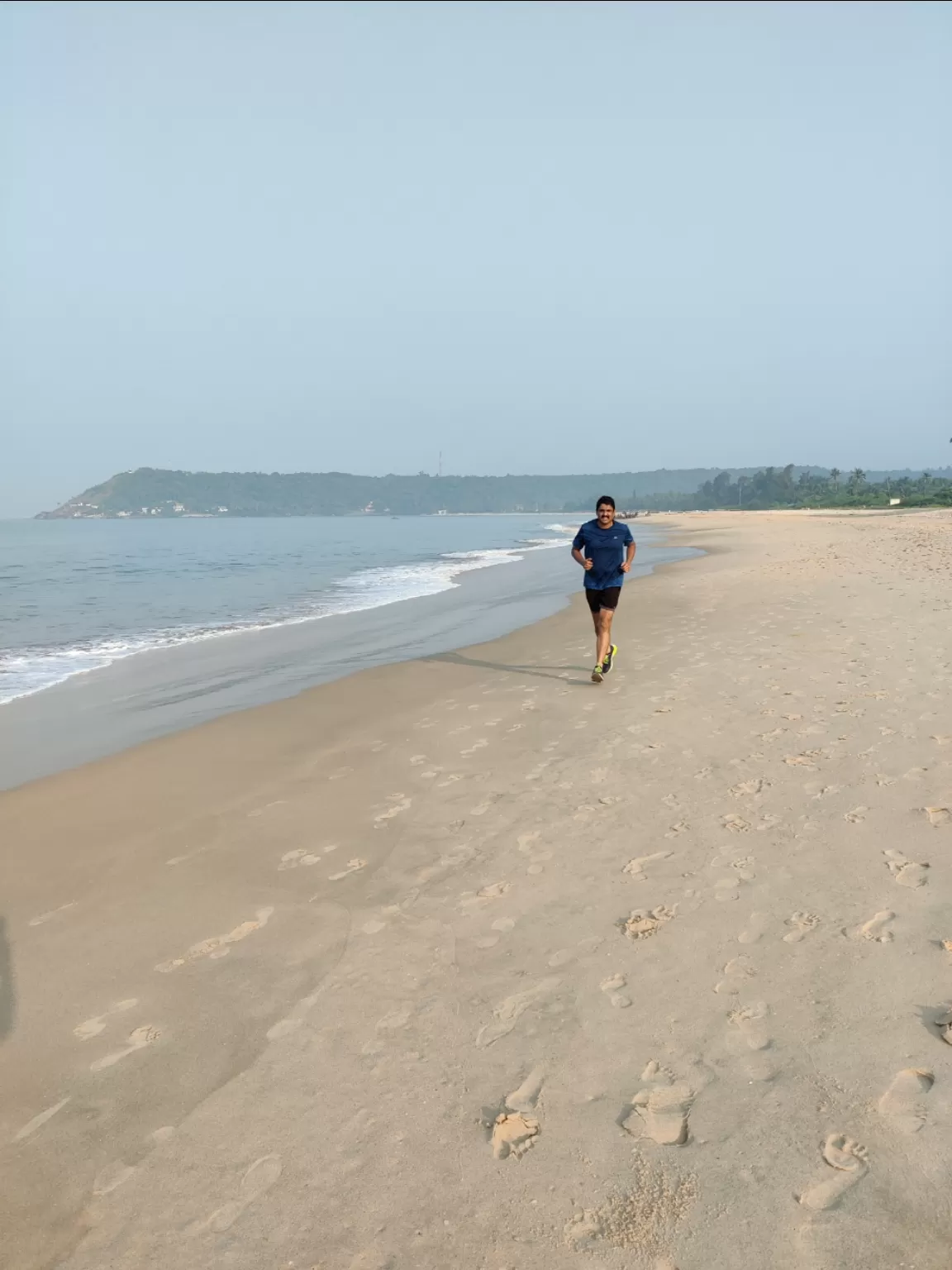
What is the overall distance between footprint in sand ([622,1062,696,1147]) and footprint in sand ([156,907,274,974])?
2.00 metres

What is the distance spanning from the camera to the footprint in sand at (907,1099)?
2270 millimetres

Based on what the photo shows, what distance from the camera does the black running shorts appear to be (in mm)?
8734

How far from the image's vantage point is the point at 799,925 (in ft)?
11.2

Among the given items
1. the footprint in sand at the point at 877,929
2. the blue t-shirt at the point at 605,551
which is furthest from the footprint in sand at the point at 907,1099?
the blue t-shirt at the point at 605,551

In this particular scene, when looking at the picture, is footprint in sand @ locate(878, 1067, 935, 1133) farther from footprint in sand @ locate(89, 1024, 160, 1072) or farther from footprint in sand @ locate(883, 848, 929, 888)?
footprint in sand @ locate(89, 1024, 160, 1072)

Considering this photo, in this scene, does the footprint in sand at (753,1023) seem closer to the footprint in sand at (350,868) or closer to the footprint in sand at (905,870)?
the footprint in sand at (905,870)

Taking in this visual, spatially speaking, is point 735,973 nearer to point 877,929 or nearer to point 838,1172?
point 877,929

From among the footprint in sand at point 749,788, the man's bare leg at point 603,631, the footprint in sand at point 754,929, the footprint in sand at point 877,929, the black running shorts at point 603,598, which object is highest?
the black running shorts at point 603,598

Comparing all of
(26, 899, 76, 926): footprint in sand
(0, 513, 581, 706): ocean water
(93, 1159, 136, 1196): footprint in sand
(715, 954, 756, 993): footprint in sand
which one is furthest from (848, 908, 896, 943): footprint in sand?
(0, 513, 581, 706): ocean water

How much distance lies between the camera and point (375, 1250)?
205 centimetres

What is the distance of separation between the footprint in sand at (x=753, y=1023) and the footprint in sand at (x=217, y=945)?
2215mm

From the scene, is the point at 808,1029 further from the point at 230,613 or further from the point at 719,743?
the point at 230,613

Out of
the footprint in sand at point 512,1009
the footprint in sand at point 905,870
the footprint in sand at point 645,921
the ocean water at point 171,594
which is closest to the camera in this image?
the footprint in sand at point 512,1009

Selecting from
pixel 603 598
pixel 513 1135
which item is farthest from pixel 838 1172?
pixel 603 598
